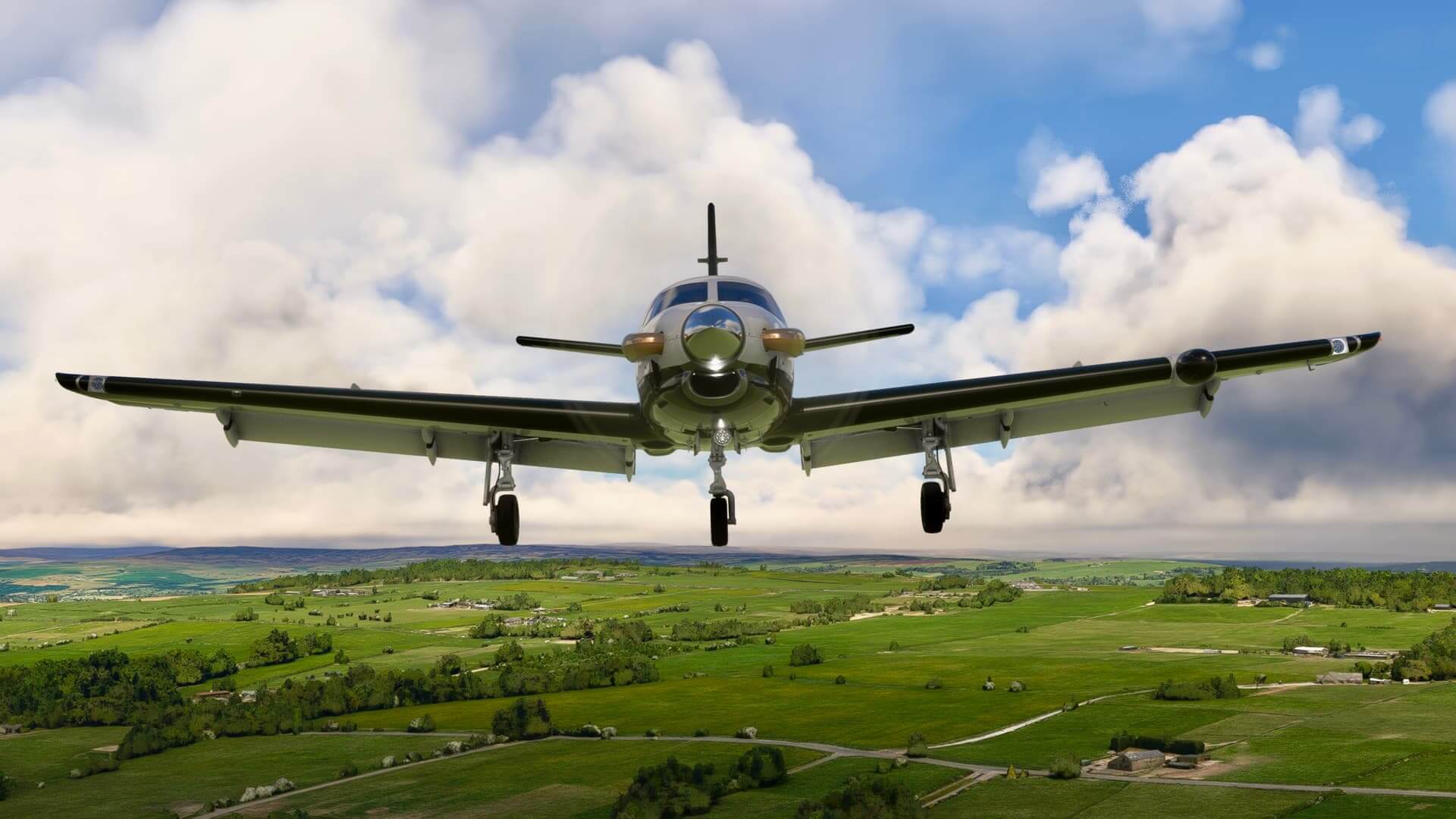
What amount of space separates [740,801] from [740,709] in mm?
39791

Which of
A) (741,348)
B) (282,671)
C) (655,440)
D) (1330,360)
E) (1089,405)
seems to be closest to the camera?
(741,348)

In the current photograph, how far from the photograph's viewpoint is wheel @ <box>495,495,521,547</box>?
2572cm

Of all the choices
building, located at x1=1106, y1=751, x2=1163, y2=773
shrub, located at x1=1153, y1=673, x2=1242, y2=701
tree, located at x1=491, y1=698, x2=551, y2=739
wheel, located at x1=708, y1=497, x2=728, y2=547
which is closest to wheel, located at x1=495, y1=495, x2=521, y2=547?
wheel, located at x1=708, y1=497, x2=728, y2=547

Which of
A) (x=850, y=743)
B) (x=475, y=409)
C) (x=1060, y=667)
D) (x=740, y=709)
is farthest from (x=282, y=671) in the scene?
(x=475, y=409)

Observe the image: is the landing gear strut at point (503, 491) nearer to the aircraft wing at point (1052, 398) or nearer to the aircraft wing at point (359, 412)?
the aircraft wing at point (359, 412)

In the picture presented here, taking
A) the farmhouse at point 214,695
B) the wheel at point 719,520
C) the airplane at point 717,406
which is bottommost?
the farmhouse at point 214,695

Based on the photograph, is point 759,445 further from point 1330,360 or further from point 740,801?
point 740,801

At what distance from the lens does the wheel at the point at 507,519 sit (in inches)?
1013

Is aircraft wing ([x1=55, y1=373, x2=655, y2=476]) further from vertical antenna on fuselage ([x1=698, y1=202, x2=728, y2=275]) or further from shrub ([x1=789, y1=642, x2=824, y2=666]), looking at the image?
shrub ([x1=789, y1=642, x2=824, y2=666])

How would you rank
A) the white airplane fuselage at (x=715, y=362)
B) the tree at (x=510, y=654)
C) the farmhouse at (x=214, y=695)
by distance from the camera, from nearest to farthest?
the white airplane fuselage at (x=715, y=362), the farmhouse at (x=214, y=695), the tree at (x=510, y=654)

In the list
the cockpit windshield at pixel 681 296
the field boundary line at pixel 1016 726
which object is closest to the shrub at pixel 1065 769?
the field boundary line at pixel 1016 726

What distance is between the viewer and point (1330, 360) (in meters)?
23.1

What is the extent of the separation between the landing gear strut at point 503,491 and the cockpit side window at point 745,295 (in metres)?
9.20

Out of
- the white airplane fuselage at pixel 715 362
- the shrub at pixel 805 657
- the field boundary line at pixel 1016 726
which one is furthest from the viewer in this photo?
the shrub at pixel 805 657
